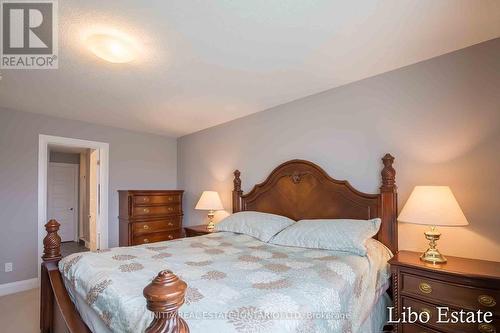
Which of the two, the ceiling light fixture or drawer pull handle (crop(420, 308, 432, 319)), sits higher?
the ceiling light fixture

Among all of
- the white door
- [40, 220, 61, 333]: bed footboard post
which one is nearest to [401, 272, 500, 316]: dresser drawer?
[40, 220, 61, 333]: bed footboard post

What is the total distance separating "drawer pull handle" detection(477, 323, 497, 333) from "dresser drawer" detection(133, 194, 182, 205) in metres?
3.80

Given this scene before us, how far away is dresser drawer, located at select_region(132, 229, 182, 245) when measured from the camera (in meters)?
3.78

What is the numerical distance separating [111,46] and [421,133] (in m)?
2.48

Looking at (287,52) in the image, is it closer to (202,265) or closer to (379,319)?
(202,265)

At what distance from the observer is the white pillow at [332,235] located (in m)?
1.91

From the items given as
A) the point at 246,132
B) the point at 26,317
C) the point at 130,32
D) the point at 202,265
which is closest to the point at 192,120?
the point at 246,132

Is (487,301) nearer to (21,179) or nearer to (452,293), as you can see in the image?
(452,293)

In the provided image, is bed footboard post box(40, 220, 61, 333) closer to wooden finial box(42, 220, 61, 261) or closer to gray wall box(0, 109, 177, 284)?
wooden finial box(42, 220, 61, 261)

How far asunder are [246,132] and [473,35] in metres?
2.44

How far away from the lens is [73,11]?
1.51 m

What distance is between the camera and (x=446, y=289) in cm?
161

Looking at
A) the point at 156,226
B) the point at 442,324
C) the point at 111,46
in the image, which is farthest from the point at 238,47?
the point at 156,226

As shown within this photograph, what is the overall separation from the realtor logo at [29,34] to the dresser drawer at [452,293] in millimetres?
2836
